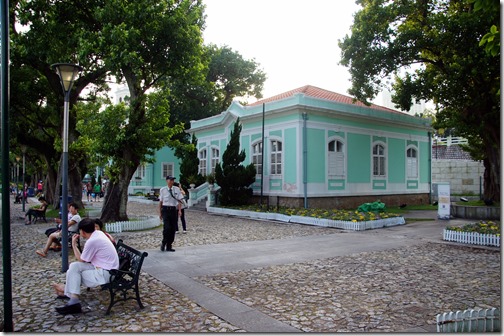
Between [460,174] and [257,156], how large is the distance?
1776cm

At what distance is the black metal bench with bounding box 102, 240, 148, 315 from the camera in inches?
214

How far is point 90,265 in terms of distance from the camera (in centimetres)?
559

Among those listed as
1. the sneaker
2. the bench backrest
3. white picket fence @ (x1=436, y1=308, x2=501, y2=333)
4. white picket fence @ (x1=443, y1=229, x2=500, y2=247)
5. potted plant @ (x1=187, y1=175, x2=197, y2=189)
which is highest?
potted plant @ (x1=187, y1=175, x2=197, y2=189)

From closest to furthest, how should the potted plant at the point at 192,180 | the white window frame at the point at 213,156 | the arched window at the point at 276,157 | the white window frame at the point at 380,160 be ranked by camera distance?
the arched window at the point at 276,157
the white window frame at the point at 380,160
the potted plant at the point at 192,180
the white window frame at the point at 213,156

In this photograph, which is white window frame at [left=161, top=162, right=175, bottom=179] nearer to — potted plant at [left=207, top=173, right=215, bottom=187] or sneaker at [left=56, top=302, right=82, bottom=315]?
potted plant at [left=207, top=173, right=215, bottom=187]

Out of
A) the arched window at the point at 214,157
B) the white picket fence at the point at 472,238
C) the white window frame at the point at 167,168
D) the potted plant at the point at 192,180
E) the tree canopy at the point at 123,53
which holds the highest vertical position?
the tree canopy at the point at 123,53

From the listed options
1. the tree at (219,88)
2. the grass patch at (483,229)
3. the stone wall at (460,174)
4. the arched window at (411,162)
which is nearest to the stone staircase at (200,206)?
the tree at (219,88)

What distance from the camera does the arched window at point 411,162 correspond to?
25.5 metres

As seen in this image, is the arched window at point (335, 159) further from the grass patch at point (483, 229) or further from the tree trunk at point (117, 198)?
the tree trunk at point (117, 198)

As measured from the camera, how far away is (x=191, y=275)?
748 cm

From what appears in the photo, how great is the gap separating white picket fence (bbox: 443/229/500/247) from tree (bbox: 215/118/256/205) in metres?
11.2

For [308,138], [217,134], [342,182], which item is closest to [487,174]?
[342,182]

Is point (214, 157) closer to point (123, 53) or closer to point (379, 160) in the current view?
point (379, 160)

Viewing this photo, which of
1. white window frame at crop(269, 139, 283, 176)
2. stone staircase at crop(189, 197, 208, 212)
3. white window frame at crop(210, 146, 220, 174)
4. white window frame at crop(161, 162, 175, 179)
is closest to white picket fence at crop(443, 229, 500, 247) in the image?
white window frame at crop(269, 139, 283, 176)
